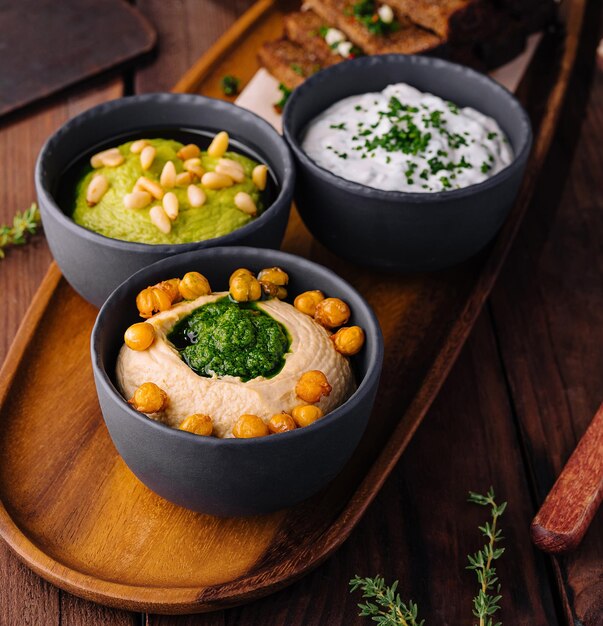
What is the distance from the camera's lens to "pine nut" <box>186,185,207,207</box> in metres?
2.38

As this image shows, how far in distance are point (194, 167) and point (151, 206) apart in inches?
7.1

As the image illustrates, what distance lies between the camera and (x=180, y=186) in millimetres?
2441

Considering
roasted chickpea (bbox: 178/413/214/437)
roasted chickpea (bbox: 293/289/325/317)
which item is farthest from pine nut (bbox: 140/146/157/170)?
roasted chickpea (bbox: 178/413/214/437)

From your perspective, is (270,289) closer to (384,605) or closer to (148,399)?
(148,399)

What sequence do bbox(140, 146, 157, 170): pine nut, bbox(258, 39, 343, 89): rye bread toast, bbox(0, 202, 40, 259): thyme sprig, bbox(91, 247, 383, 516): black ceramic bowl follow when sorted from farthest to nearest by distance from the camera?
1. bbox(258, 39, 343, 89): rye bread toast
2. bbox(0, 202, 40, 259): thyme sprig
3. bbox(140, 146, 157, 170): pine nut
4. bbox(91, 247, 383, 516): black ceramic bowl

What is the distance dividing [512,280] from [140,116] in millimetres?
1299

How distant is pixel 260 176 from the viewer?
251cm

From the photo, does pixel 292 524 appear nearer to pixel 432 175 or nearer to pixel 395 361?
pixel 395 361

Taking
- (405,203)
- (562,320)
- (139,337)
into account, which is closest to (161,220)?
(139,337)

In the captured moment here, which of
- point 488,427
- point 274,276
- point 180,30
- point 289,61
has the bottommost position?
point 488,427

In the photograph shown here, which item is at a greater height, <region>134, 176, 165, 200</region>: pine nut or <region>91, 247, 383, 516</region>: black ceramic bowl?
<region>134, 176, 165, 200</region>: pine nut

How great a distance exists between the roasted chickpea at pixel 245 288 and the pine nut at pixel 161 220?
0.31 meters

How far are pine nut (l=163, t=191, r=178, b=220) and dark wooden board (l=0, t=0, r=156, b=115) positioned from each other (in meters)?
1.18

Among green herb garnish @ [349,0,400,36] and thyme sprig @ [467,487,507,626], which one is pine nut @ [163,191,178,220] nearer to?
thyme sprig @ [467,487,507,626]
